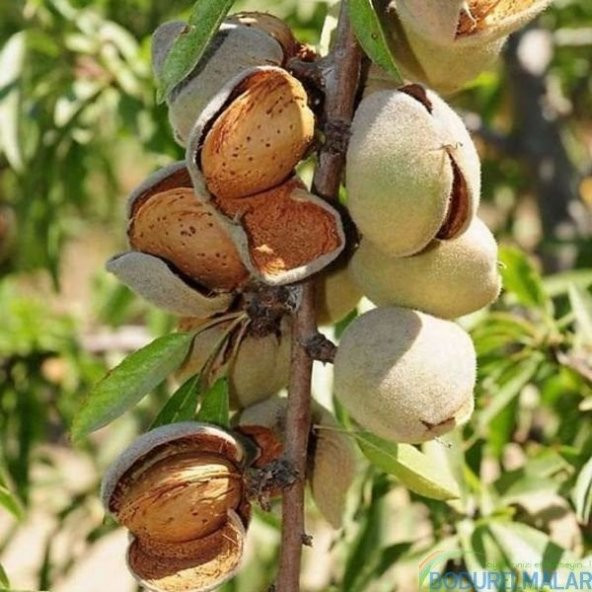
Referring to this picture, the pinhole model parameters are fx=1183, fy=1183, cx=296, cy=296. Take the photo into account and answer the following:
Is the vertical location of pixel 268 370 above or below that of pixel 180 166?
below

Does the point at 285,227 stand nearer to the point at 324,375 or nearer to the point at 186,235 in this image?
the point at 186,235

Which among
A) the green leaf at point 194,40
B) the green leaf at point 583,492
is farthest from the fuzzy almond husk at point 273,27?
the green leaf at point 583,492

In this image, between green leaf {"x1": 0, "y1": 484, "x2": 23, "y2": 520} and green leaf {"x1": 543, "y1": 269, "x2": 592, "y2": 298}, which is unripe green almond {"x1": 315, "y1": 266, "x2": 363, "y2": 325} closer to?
green leaf {"x1": 0, "y1": 484, "x2": 23, "y2": 520}

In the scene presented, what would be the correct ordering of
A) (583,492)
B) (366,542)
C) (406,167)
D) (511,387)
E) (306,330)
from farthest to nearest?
(366,542) → (511,387) → (583,492) → (306,330) → (406,167)

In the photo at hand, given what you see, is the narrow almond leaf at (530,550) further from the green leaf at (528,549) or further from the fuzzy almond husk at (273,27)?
the fuzzy almond husk at (273,27)

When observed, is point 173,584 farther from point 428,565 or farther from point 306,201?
point 428,565

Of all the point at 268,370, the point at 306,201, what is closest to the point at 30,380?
the point at 268,370

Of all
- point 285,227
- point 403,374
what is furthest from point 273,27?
point 403,374
